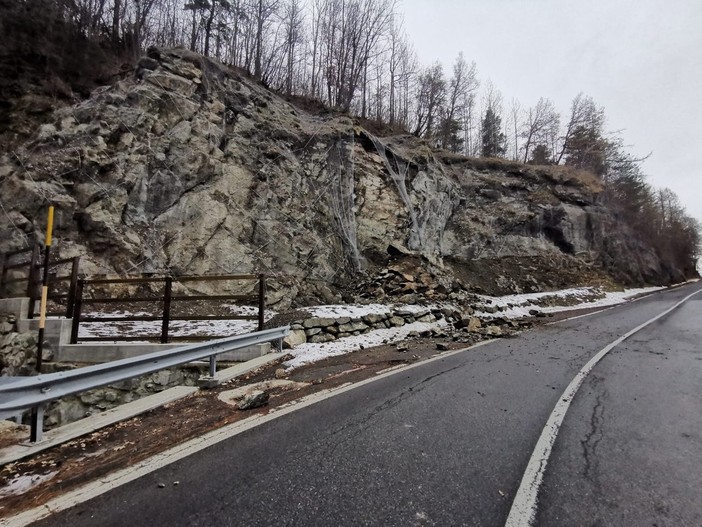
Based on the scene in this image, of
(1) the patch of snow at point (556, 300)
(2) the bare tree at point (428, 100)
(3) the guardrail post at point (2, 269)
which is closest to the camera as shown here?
(3) the guardrail post at point (2, 269)

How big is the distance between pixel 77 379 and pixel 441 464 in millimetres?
3830

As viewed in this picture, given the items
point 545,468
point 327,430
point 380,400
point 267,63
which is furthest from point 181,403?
point 267,63

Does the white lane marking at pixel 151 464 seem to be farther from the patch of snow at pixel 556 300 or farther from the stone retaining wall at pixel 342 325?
the patch of snow at pixel 556 300

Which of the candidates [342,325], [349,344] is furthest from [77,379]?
[342,325]

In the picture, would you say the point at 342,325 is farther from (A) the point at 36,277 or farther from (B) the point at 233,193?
(B) the point at 233,193

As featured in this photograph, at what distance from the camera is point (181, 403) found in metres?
4.99

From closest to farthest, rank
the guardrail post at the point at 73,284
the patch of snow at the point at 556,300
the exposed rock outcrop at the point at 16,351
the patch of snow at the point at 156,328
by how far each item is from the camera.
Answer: the exposed rock outcrop at the point at 16,351
the guardrail post at the point at 73,284
the patch of snow at the point at 156,328
the patch of snow at the point at 556,300

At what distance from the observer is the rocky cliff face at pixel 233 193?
12.4 metres

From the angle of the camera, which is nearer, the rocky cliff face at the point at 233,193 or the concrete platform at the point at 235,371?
the concrete platform at the point at 235,371

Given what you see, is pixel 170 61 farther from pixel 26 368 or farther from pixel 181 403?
pixel 181 403

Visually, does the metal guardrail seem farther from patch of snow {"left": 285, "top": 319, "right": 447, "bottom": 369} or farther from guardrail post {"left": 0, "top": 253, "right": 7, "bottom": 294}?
guardrail post {"left": 0, "top": 253, "right": 7, "bottom": 294}

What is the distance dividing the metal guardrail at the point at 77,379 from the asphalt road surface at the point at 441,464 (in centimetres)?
138

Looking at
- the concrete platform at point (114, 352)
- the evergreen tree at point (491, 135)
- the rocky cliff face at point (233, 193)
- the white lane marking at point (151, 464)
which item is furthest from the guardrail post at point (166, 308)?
the evergreen tree at point (491, 135)

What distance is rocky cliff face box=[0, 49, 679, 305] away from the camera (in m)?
12.4
